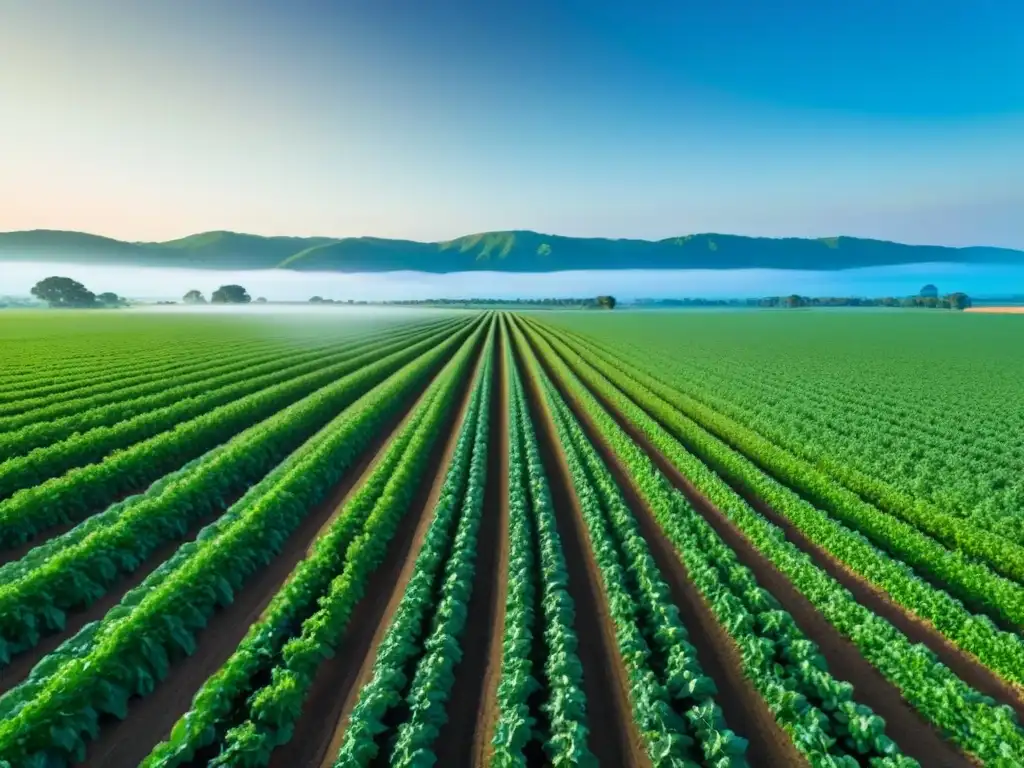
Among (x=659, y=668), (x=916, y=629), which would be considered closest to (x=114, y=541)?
(x=659, y=668)

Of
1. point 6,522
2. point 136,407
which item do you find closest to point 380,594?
point 6,522

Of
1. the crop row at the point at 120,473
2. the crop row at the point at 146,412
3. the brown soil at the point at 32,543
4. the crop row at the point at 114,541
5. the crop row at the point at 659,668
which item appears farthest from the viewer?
the crop row at the point at 146,412

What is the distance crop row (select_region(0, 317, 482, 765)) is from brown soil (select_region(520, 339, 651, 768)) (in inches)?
233

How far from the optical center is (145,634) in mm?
7613

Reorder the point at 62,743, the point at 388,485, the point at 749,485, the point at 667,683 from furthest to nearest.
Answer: the point at 749,485 → the point at 388,485 → the point at 667,683 → the point at 62,743

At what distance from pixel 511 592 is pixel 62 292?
20042 cm

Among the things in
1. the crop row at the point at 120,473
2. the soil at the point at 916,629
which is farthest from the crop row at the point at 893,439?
Answer: the crop row at the point at 120,473

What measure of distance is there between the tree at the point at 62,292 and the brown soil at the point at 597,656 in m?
196

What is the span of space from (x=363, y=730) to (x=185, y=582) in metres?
4.58

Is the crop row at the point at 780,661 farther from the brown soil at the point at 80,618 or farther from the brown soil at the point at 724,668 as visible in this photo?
the brown soil at the point at 80,618

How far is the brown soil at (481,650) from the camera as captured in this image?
6.50 metres

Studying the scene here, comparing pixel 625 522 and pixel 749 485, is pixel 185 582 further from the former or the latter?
pixel 749 485

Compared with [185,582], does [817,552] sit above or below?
below

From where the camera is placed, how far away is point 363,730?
610cm
